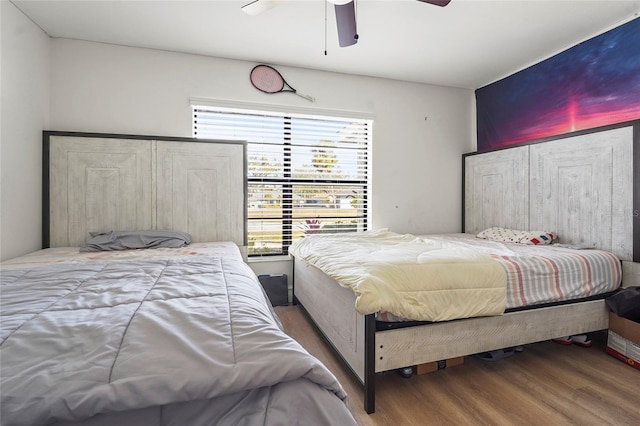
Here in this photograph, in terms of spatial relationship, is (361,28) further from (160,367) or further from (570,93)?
(160,367)

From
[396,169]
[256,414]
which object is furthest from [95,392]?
[396,169]

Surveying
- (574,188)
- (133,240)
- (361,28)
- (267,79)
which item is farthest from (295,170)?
(574,188)

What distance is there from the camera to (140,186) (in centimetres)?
284

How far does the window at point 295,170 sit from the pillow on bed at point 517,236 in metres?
1.34

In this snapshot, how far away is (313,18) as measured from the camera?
95.3 inches

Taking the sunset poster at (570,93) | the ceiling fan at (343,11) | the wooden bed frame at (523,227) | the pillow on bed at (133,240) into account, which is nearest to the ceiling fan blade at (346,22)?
the ceiling fan at (343,11)

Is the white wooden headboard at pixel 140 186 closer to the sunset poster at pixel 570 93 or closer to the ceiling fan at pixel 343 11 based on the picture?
the ceiling fan at pixel 343 11

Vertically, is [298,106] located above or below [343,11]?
below

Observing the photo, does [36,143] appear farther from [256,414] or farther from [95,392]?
[256,414]

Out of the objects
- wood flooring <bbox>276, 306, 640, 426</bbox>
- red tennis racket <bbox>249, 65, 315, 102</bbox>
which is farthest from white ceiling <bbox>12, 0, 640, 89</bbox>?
wood flooring <bbox>276, 306, 640, 426</bbox>

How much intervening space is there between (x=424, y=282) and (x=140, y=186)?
2577mm

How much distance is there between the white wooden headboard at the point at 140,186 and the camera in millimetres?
2658

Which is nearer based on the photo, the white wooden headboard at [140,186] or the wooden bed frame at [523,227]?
the wooden bed frame at [523,227]

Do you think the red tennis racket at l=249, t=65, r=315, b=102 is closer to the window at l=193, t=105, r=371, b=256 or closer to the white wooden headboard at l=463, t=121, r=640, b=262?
the window at l=193, t=105, r=371, b=256
